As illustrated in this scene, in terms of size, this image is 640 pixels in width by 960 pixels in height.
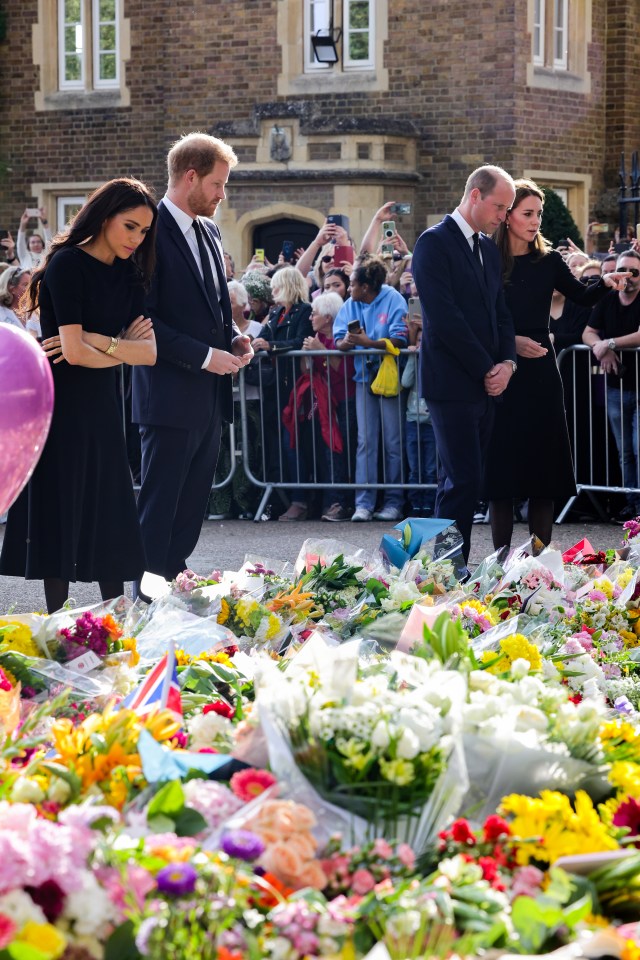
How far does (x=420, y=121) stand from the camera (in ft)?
72.1

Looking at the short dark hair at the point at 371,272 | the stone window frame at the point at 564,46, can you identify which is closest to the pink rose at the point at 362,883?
the short dark hair at the point at 371,272

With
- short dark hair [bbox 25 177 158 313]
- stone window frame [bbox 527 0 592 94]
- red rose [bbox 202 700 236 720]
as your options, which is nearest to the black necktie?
short dark hair [bbox 25 177 158 313]

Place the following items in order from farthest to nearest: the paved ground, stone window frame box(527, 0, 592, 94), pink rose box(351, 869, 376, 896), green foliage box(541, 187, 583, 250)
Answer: stone window frame box(527, 0, 592, 94) < green foliage box(541, 187, 583, 250) < the paved ground < pink rose box(351, 869, 376, 896)

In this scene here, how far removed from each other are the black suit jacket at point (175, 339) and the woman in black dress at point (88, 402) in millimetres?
590

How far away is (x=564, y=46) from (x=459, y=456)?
1724cm

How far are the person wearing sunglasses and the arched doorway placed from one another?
40.8 ft

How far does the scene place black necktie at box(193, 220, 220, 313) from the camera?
661cm

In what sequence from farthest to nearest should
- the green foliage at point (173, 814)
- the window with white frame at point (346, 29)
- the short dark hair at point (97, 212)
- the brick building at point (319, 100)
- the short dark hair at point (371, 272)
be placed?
the window with white frame at point (346, 29)
the brick building at point (319, 100)
the short dark hair at point (371, 272)
the short dark hair at point (97, 212)
the green foliage at point (173, 814)

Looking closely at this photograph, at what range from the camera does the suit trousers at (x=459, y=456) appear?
720cm

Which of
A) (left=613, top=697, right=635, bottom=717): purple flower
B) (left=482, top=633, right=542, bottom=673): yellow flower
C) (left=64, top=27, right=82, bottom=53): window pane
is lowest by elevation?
(left=613, top=697, right=635, bottom=717): purple flower

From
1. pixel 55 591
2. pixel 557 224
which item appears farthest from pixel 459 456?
pixel 557 224

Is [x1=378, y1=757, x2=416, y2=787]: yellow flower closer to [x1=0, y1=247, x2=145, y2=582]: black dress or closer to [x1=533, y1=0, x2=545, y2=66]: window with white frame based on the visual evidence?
[x1=0, y1=247, x2=145, y2=582]: black dress

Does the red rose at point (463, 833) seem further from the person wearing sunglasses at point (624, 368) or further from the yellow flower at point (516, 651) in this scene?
the person wearing sunglasses at point (624, 368)

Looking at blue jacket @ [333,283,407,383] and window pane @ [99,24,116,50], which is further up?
window pane @ [99,24,116,50]
